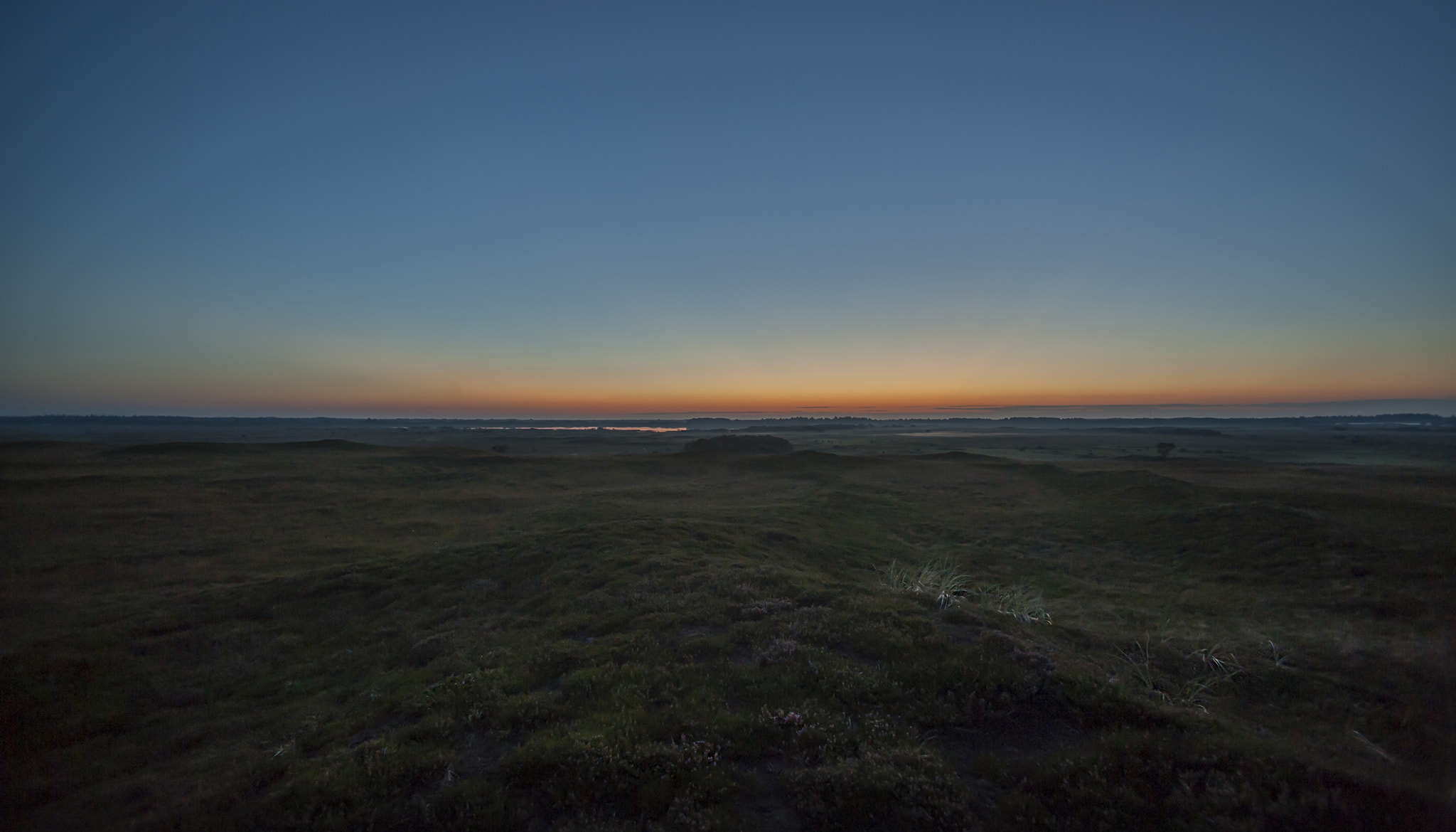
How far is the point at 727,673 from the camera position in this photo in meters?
10.3

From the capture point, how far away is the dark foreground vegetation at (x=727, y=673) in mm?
6832

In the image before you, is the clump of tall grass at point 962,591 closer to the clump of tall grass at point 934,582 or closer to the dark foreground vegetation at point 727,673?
the clump of tall grass at point 934,582

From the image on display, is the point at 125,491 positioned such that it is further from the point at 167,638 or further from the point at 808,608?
the point at 808,608

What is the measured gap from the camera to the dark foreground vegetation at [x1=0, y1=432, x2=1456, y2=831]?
6832 mm

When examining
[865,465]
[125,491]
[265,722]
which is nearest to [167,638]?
[265,722]

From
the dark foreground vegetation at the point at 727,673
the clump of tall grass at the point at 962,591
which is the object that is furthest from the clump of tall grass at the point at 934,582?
the dark foreground vegetation at the point at 727,673

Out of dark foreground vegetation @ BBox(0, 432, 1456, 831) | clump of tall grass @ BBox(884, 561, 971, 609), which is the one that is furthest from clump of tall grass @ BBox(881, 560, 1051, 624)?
dark foreground vegetation @ BBox(0, 432, 1456, 831)

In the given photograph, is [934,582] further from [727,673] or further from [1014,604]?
[727,673]

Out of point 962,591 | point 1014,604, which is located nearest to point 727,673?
point 1014,604

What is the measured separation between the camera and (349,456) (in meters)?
60.6

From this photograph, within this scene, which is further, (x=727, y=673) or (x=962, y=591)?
(x=962, y=591)

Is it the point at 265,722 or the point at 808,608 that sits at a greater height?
the point at 808,608

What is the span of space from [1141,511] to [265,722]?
41.9 metres

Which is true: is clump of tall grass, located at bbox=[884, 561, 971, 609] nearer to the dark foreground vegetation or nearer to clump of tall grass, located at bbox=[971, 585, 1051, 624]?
the dark foreground vegetation
